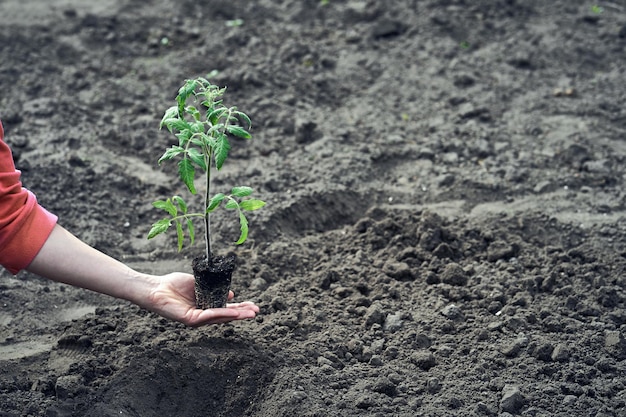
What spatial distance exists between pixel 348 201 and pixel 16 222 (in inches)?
77.5

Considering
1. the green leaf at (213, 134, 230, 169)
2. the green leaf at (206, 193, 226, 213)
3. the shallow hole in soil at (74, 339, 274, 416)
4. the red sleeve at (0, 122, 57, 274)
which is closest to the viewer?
the red sleeve at (0, 122, 57, 274)

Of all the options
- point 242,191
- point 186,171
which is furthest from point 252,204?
point 186,171

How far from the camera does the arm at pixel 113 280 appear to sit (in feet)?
9.99

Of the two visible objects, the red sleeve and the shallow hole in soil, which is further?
the shallow hole in soil

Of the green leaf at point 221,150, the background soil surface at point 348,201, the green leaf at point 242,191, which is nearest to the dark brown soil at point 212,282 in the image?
the background soil surface at point 348,201

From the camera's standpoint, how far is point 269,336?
350 cm

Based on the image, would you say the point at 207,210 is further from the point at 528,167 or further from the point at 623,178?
the point at 623,178

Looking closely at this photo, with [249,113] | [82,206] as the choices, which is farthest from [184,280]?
[249,113]

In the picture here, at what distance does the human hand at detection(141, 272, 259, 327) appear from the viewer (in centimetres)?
321

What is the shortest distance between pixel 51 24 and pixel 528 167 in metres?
3.58

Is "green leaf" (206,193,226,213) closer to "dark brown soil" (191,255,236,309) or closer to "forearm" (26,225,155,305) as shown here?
"dark brown soil" (191,255,236,309)

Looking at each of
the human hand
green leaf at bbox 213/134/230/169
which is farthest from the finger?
green leaf at bbox 213/134/230/169

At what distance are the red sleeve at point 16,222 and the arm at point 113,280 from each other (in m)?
0.04

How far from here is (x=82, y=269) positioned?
10.1ft
